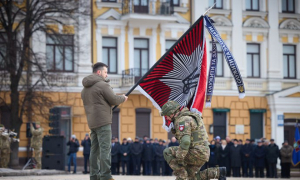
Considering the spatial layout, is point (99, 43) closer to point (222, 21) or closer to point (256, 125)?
point (222, 21)

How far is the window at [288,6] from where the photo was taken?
41.1 meters

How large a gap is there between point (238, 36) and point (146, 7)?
614cm

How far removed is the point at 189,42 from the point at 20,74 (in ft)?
58.2

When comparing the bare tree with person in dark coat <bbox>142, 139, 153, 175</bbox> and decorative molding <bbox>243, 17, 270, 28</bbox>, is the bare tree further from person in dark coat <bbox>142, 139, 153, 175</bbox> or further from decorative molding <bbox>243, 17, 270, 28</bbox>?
decorative molding <bbox>243, 17, 270, 28</bbox>

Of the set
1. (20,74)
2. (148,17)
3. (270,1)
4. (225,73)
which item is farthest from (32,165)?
(270,1)

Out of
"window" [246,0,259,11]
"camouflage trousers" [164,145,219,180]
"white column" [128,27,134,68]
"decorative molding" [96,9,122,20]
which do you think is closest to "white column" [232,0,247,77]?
"window" [246,0,259,11]

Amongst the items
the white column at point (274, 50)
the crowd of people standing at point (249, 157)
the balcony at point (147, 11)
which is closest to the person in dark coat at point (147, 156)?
the crowd of people standing at point (249, 157)

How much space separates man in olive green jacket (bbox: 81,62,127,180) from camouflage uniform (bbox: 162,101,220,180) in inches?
43.9

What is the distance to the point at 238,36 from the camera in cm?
3972

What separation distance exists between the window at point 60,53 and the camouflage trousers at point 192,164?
68.6 feet

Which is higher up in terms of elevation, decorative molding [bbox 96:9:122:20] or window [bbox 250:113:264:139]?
decorative molding [bbox 96:9:122:20]

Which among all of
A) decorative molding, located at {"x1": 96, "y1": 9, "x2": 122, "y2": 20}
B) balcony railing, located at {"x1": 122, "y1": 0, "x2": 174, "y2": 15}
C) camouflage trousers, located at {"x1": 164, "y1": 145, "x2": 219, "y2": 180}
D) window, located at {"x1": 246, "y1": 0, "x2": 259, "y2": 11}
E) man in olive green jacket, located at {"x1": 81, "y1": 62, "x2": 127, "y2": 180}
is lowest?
camouflage trousers, located at {"x1": 164, "y1": 145, "x2": 219, "y2": 180}

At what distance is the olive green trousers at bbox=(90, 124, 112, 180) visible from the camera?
11.7 metres

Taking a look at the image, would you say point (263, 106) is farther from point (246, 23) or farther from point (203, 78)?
point (203, 78)
